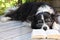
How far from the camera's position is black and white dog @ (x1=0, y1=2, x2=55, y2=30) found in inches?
83.9

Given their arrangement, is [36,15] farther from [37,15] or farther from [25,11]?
[25,11]

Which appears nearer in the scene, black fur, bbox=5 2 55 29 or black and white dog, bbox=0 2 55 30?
black and white dog, bbox=0 2 55 30

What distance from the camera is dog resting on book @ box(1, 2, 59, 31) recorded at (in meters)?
2.13

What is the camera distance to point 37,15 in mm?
2242

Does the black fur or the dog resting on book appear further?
the black fur

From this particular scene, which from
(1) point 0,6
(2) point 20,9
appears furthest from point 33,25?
(1) point 0,6

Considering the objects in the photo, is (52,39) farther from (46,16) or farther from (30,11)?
(30,11)

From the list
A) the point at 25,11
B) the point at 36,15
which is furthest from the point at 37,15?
the point at 25,11

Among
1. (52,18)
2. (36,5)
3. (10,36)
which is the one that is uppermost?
(36,5)

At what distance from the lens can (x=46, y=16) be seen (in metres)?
2.16

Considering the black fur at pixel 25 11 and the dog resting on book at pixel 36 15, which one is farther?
the black fur at pixel 25 11

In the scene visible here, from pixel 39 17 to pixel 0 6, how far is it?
168 cm

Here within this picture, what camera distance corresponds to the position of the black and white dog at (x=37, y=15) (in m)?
2.13

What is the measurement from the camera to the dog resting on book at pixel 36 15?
83.9 inches
